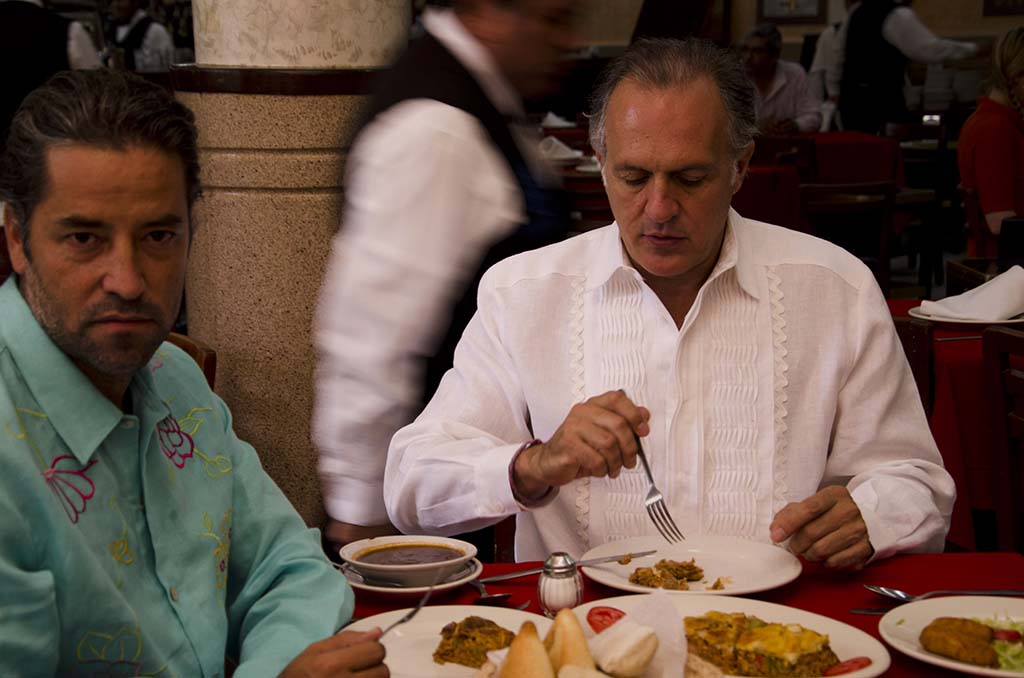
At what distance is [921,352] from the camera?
347cm

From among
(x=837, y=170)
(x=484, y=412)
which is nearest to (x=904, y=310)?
(x=484, y=412)

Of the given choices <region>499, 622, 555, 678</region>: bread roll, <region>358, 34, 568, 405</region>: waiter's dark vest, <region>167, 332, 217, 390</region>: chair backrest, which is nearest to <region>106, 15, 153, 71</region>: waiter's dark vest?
<region>167, 332, 217, 390</region>: chair backrest

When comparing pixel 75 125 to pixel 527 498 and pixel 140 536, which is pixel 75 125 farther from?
pixel 527 498

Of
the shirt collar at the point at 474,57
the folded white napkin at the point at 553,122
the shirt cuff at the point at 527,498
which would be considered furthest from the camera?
the folded white napkin at the point at 553,122

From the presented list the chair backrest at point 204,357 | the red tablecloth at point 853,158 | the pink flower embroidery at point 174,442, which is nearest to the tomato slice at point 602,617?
the pink flower embroidery at point 174,442

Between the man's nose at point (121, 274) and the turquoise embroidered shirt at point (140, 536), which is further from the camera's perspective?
the man's nose at point (121, 274)

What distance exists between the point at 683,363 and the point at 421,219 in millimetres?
567

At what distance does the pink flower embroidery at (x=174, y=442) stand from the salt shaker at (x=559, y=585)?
508mm

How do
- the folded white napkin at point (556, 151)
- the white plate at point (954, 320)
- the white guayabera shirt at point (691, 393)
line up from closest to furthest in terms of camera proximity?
the white guayabera shirt at point (691, 393) → the white plate at point (954, 320) → the folded white napkin at point (556, 151)

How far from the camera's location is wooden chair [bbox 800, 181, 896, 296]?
21.2ft

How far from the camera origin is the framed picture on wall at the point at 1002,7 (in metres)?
13.0

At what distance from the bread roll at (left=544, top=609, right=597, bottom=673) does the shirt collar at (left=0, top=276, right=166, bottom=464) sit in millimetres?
577

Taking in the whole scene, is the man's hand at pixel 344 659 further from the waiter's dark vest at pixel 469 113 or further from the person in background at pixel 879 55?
the person in background at pixel 879 55

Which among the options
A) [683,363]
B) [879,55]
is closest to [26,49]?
[683,363]
